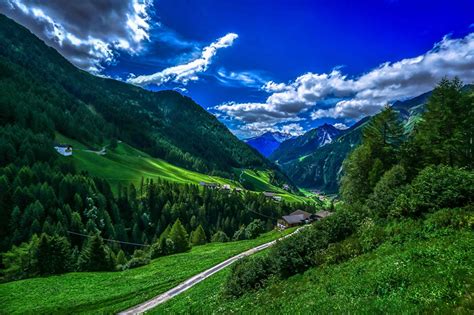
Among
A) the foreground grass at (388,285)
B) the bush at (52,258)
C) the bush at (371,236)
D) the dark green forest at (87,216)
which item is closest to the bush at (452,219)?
the foreground grass at (388,285)

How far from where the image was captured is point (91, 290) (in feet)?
148

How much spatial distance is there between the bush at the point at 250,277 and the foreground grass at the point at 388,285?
45.8 inches

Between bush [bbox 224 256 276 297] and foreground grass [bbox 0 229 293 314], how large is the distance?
17.6m

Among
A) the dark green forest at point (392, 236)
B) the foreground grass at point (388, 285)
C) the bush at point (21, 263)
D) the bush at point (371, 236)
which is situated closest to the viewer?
the foreground grass at point (388, 285)

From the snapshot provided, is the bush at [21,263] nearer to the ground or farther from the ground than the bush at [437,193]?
nearer to the ground

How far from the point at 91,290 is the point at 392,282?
150ft

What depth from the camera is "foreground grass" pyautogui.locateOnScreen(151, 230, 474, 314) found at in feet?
32.6

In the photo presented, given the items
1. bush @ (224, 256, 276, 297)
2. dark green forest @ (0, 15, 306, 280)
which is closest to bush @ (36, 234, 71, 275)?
dark green forest @ (0, 15, 306, 280)

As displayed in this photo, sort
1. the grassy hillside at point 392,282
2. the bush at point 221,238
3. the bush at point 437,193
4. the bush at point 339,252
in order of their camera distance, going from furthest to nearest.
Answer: the bush at point 221,238
the bush at point 437,193
the bush at point 339,252
the grassy hillside at point 392,282

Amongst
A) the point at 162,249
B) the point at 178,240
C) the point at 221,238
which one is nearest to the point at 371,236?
the point at 162,249

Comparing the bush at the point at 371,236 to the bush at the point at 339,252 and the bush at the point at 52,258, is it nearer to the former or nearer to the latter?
the bush at the point at 339,252

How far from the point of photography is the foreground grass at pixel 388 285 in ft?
32.6

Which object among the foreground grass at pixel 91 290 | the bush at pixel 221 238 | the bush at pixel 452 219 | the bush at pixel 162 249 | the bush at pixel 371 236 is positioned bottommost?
the bush at pixel 221 238

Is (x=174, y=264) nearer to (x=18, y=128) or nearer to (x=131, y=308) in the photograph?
(x=131, y=308)
